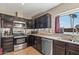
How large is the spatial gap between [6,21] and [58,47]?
1189 mm

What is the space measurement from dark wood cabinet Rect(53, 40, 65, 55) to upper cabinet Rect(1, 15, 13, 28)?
999mm

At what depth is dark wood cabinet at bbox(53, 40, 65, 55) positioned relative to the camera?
72.0 inches

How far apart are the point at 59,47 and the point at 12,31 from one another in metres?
1.00

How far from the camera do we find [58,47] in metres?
1.96

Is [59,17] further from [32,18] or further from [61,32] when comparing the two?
[32,18]

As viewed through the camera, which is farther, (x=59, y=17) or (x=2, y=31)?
(x=59, y=17)

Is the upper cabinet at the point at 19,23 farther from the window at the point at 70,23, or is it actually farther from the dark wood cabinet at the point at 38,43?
the dark wood cabinet at the point at 38,43

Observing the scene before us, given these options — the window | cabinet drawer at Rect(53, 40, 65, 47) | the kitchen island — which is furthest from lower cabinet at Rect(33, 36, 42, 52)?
the window

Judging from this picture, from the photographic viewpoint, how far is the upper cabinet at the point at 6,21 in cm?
189

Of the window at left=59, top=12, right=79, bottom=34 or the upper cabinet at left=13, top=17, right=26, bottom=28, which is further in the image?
the upper cabinet at left=13, top=17, right=26, bottom=28

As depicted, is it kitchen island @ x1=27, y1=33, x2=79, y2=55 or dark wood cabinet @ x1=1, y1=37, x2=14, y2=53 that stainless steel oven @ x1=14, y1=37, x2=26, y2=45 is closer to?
dark wood cabinet @ x1=1, y1=37, x2=14, y2=53

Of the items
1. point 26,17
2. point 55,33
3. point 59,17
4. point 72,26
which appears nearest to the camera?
point 72,26

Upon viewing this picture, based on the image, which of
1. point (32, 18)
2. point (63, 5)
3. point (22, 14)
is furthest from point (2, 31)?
point (63, 5)

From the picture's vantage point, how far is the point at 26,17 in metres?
2.00
